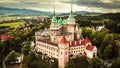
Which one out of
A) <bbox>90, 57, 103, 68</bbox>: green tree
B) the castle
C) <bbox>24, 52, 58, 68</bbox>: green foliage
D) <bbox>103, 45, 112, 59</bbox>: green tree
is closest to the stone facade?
the castle

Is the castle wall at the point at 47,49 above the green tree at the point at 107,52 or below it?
above

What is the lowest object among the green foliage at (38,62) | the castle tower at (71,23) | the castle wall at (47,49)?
the green foliage at (38,62)

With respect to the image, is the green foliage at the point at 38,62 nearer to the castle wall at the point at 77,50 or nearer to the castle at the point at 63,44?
the castle at the point at 63,44

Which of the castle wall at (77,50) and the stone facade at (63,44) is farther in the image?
the castle wall at (77,50)

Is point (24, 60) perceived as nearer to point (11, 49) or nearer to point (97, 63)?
point (11, 49)

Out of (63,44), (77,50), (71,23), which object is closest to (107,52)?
(77,50)

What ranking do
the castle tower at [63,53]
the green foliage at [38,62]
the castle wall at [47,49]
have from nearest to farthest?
1. the castle tower at [63,53]
2. the green foliage at [38,62]
3. the castle wall at [47,49]

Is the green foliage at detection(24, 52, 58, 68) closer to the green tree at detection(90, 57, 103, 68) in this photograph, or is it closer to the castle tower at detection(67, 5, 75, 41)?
the green tree at detection(90, 57, 103, 68)

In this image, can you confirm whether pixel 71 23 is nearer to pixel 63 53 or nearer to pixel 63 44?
pixel 63 44

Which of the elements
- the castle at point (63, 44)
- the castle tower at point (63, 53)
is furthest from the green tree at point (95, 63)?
the castle tower at point (63, 53)
